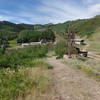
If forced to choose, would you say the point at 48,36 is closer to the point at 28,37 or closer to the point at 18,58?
the point at 28,37

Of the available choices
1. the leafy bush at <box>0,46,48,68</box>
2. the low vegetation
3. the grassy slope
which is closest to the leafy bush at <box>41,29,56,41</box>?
the grassy slope

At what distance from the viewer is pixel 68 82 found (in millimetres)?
9633

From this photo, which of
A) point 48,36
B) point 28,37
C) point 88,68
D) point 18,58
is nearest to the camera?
point 88,68

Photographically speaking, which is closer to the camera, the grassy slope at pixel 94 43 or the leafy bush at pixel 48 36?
the grassy slope at pixel 94 43

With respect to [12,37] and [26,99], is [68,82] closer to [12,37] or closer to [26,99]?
[26,99]

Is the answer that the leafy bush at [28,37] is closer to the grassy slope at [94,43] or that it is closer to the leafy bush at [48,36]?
the leafy bush at [48,36]

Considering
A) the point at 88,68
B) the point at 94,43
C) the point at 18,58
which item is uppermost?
the point at 88,68

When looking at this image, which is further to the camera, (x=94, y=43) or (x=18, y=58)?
(x=94, y=43)

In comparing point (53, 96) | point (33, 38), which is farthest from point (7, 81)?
point (33, 38)

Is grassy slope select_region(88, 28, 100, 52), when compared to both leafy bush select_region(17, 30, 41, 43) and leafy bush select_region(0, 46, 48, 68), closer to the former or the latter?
leafy bush select_region(17, 30, 41, 43)

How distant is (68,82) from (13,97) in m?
4.11

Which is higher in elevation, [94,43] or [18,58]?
[18,58]

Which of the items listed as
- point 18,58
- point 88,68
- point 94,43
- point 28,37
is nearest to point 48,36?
point 28,37

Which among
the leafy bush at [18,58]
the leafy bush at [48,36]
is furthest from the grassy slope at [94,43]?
the leafy bush at [18,58]
